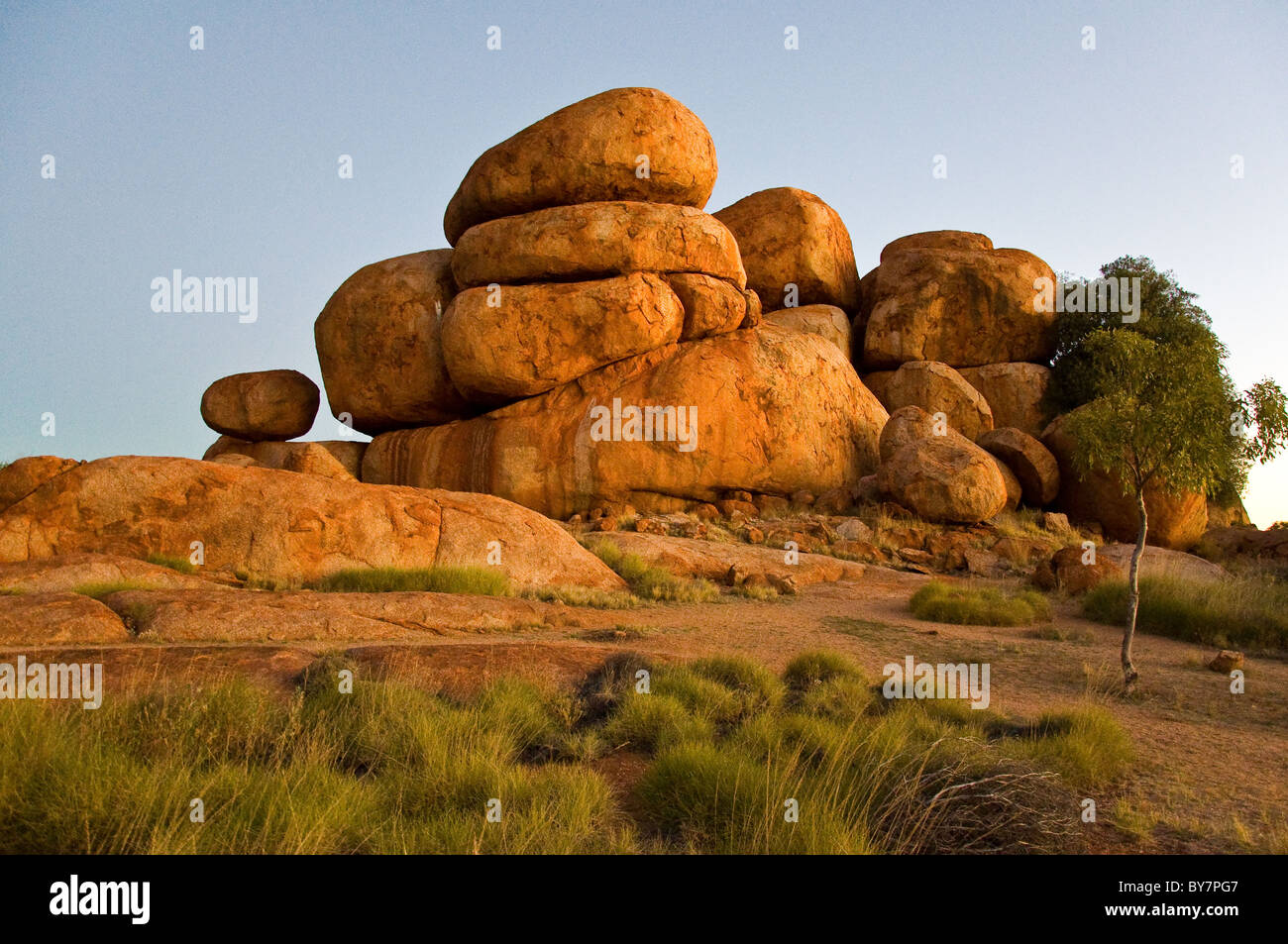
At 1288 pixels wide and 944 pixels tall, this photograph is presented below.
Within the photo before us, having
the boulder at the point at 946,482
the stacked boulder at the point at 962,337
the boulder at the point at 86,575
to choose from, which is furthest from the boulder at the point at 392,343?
the stacked boulder at the point at 962,337

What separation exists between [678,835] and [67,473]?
12485 mm

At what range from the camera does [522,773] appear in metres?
4.79

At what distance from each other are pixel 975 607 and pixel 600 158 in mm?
15287

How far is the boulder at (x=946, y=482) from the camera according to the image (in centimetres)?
1986

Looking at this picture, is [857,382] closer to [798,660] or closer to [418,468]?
[418,468]

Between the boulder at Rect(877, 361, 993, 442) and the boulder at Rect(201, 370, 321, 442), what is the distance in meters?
19.1

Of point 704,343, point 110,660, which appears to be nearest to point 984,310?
point 704,343

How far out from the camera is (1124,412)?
31.4 ft

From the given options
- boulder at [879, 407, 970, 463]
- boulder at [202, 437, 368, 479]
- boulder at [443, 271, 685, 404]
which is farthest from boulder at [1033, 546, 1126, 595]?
boulder at [202, 437, 368, 479]

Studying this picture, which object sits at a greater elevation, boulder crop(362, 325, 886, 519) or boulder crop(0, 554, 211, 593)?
boulder crop(362, 325, 886, 519)

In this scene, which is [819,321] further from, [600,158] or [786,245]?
[600,158]

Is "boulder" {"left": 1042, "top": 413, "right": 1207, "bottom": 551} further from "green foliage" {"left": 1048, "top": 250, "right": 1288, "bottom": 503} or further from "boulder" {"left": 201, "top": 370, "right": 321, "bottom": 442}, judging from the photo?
"boulder" {"left": 201, "top": 370, "right": 321, "bottom": 442}

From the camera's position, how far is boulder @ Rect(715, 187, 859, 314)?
2881cm

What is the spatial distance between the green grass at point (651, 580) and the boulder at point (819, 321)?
13.9 meters
